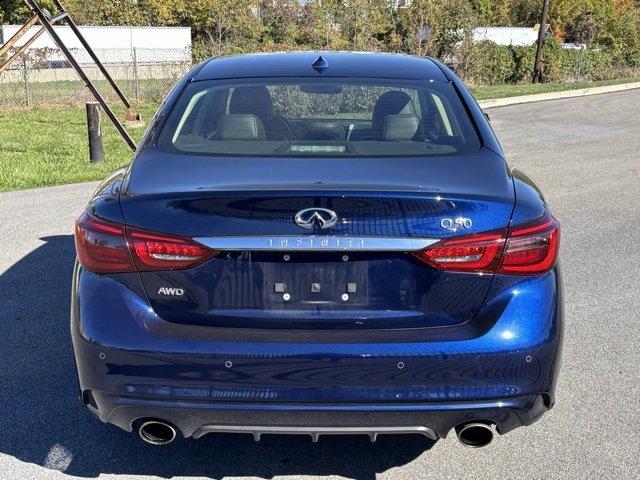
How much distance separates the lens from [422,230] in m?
2.64

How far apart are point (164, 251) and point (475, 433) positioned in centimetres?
132

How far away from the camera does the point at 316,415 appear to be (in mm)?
2719

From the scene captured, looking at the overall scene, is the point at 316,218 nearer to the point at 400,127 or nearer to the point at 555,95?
the point at 400,127

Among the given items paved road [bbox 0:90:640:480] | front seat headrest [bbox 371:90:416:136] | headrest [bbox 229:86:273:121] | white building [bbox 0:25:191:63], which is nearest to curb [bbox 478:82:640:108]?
white building [bbox 0:25:191:63]

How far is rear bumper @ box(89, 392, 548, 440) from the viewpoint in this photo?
8.89ft

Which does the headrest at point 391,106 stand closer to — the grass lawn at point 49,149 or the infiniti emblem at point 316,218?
the infiniti emblem at point 316,218

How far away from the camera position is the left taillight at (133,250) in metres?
2.69

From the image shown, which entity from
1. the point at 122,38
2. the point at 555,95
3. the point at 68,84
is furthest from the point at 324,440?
the point at 122,38

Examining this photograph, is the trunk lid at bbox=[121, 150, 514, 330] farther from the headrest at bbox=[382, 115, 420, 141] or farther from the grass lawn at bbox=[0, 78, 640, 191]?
the grass lawn at bbox=[0, 78, 640, 191]

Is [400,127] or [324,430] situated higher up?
[400,127]

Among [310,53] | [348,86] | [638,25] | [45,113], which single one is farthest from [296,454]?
[638,25]

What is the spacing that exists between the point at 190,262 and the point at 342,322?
0.57 metres

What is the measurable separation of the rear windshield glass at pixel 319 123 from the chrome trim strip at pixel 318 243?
629 millimetres

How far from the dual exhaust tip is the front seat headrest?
146 centimetres
